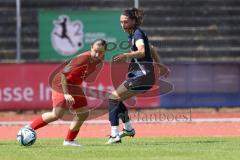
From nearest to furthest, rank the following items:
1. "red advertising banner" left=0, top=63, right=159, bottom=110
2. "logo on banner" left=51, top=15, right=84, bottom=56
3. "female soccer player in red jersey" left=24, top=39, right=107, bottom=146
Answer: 1. "female soccer player in red jersey" left=24, top=39, right=107, bottom=146
2. "red advertising banner" left=0, top=63, right=159, bottom=110
3. "logo on banner" left=51, top=15, right=84, bottom=56

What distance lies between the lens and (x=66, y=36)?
27812 mm

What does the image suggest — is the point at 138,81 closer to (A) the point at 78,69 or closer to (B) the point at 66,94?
(A) the point at 78,69

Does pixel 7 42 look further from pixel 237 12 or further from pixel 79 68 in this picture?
pixel 79 68

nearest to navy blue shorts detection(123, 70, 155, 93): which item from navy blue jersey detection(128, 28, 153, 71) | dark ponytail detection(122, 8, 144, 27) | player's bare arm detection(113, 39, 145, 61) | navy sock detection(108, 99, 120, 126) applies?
navy blue jersey detection(128, 28, 153, 71)

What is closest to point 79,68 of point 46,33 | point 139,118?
point 139,118

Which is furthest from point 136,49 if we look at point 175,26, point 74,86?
point 175,26

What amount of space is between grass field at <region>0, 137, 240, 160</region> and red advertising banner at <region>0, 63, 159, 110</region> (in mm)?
9714

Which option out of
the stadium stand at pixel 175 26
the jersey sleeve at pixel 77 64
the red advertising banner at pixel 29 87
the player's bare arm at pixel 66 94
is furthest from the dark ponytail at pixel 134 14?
the stadium stand at pixel 175 26

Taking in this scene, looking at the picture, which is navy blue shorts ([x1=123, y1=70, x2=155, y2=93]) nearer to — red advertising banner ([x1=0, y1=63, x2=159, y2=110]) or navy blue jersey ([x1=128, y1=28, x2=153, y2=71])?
navy blue jersey ([x1=128, y1=28, x2=153, y2=71])

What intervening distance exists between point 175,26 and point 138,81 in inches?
679

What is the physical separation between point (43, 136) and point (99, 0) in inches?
598

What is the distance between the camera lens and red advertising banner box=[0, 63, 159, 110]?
76.2 ft

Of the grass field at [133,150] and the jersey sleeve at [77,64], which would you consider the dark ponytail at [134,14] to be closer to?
the jersey sleeve at [77,64]

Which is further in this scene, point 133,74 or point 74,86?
point 133,74
